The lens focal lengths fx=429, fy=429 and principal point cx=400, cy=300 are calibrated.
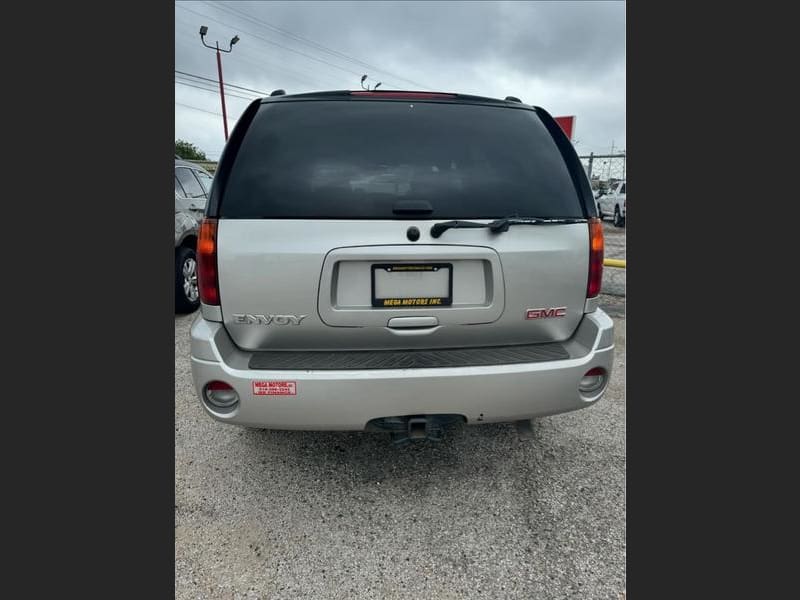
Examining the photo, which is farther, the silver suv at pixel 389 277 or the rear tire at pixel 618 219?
the rear tire at pixel 618 219

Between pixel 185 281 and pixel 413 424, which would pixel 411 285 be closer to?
pixel 413 424

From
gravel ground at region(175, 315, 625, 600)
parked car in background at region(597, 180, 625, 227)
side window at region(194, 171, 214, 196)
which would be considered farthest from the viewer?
parked car in background at region(597, 180, 625, 227)

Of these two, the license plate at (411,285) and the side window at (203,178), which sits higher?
the side window at (203,178)

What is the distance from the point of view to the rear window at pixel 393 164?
6.53 feet

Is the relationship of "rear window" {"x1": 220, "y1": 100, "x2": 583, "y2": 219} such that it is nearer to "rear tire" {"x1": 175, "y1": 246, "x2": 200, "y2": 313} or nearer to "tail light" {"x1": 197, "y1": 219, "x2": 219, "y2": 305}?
"tail light" {"x1": 197, "y1": 219, "x2": 219, "y2": 305}

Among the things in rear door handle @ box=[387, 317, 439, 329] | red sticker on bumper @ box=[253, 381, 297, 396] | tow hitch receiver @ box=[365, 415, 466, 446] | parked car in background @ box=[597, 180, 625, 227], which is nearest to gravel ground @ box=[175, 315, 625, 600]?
tow hitch receiver @ box=[365, 415, 466, 446]

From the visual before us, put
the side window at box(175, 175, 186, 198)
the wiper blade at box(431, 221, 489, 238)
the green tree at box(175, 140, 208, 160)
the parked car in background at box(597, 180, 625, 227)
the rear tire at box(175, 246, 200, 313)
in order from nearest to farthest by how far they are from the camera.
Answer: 1. the wiper blade at box(431, 221, 489, 238)
2. the rear tire at box(175, 246, 200, 313)
3. the side window at box(175, 175, 186, 198)
4. the parked car in background at box(597, 180, 625, 227)
5. the green tree at box(175, 140, 208, 160)

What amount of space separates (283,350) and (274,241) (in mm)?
534

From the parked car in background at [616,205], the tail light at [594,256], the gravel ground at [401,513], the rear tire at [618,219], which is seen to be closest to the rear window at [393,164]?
the tail light at [594,256]

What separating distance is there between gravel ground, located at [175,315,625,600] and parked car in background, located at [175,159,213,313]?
263 cm

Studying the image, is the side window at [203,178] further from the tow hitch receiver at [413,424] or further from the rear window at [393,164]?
the tow hitch receiver at [413,424]

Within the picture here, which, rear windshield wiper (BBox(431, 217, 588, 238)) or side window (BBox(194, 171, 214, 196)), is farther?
side window (BBox(194, 171, 214, 196))

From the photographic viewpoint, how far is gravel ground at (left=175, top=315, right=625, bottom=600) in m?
1.86

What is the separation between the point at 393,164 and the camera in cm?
211
